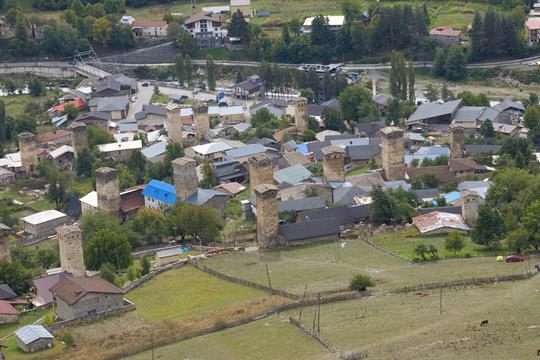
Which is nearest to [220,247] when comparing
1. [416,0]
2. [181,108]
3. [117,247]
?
[117,247]

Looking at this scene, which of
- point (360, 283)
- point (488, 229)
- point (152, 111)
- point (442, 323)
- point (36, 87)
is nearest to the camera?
point (442, 323)

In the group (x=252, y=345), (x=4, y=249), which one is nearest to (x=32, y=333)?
(x=252, y=345)

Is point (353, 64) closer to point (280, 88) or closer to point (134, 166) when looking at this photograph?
point (280, 88)

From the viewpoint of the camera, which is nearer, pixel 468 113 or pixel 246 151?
pixel 246 151

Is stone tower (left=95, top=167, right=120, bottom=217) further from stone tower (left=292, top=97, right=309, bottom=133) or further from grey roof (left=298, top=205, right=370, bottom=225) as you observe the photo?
stone tower (left=292, top=97, right=309, bottom=133)

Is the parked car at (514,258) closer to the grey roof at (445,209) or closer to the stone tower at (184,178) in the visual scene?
the grey roof at (445,209)

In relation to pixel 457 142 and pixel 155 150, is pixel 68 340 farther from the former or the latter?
pixel 155 150

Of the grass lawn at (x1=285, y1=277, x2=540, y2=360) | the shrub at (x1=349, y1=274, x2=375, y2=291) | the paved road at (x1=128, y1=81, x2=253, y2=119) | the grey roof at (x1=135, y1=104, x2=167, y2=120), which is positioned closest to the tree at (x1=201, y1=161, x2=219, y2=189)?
the grey roof at (x1=135, y1=104, x2=167, y2=120)

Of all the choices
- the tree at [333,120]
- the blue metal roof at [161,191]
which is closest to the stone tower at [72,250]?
the blue metal roof at [161,191]
